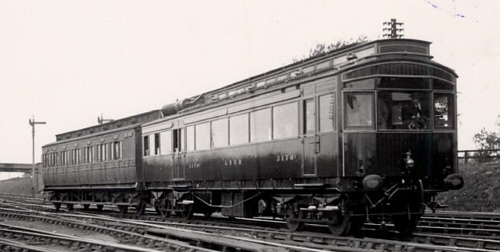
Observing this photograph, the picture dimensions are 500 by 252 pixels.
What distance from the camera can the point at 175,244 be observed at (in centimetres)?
1259

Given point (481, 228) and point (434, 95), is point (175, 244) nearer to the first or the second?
point (434, 95)

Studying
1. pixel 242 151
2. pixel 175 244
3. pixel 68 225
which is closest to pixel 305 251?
pixel 175 244

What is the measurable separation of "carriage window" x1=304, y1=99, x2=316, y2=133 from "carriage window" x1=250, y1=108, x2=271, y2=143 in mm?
1560

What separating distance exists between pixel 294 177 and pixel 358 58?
2720mm

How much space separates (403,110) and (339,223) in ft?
8.05

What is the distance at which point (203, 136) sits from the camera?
60.7ft

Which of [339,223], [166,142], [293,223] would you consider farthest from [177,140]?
[339,223]

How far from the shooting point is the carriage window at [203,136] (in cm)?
1827

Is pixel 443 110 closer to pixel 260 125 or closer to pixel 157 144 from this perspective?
pixel 260 125

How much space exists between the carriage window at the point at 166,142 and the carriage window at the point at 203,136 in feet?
6.16

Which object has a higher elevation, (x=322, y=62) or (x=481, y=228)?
(x=322, y=62)

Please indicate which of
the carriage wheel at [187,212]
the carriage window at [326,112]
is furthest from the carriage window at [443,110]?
the carriage wheel at [187,212]

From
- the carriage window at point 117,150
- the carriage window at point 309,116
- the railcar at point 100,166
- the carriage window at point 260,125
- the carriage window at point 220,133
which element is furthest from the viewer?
the carriage window at point 117,150

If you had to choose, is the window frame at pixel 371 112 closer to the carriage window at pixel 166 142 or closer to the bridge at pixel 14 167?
the carriage window at pixel 166 142
